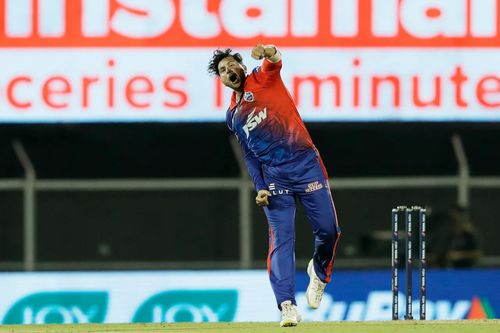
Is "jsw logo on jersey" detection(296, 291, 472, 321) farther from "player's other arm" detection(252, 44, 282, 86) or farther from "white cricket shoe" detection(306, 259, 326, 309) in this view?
"player's other arm" detection(252, 44, 282, 86)

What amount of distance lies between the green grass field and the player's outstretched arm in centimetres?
152

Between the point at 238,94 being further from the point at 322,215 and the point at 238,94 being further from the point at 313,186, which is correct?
the point at 322,215

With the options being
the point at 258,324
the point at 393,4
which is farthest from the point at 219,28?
the point at 258,324

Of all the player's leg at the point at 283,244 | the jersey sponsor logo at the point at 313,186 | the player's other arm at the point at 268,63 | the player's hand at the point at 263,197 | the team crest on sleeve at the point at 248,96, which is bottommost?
the player's leg at the point at 283,244

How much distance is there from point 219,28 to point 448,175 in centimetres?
366

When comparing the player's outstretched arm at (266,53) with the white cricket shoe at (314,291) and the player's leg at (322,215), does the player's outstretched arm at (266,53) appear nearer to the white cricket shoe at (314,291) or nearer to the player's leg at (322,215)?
the player's leg at (322,215)

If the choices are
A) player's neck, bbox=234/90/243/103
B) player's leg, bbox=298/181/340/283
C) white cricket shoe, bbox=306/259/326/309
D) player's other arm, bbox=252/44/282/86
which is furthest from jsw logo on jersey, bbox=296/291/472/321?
player's other arm, bbox=252/44/282/86

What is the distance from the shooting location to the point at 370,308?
14570 mm

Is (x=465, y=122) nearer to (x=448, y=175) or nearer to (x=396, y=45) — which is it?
(x=396, y=45)

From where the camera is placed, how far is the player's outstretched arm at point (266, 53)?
9.23m

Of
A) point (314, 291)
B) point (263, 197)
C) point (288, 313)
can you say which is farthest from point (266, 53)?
point (314, 291)

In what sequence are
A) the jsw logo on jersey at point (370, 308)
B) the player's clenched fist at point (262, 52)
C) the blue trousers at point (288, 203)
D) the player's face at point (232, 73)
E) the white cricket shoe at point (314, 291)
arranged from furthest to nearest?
1. the jsw logo on jersey at point (370, 308)
2. the white cricket shoe at point (314, 291)
3. the blue trousers at point (288, 203)
4. the player's face at point (232, 73)
5. the player's clenched fist at point (262, 52)

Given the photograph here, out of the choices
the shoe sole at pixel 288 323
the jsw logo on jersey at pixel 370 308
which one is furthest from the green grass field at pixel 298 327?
the jsw logo on jersey at pixel 370 308

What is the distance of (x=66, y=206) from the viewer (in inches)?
742
